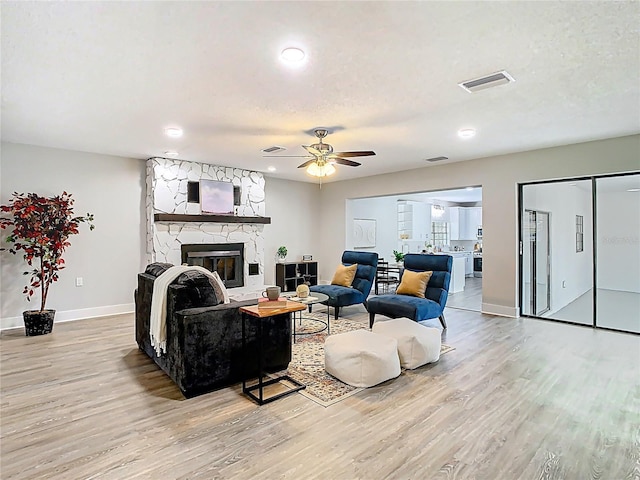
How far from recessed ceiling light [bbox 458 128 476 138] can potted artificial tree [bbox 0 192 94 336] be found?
5457 mm

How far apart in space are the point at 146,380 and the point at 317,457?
1940 millimetres

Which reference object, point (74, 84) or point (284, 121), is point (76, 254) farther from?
point (284, 121)

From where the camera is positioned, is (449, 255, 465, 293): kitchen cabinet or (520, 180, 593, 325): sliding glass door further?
(449, 255, 465, 293): kitchen cabinet

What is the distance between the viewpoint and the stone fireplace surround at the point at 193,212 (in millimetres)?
6125

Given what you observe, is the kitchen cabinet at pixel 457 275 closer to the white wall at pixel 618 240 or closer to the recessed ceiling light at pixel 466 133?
the white wall at pixel 618 240

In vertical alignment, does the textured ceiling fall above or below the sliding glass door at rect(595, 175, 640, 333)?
above

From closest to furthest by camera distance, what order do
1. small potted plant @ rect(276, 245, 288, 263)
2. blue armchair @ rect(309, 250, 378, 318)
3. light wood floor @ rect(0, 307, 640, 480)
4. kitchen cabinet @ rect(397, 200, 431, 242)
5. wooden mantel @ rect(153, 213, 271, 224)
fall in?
light wood floor @ rect(0, 307, 640, 480)
blue armchair @ rect(309, 250, 378, 318)
wooden mantel @ rect(153, 213, 271, 224)
small potted plant @ rect(276, 245, 288, 263)
kitchen cabinet @ rect(397, 200, 431, 242)

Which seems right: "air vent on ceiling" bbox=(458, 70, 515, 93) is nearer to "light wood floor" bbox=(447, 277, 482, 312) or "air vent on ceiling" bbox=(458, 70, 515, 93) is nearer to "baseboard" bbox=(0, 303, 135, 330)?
"light wood floor" bbox=(447, 277, 482, 312)

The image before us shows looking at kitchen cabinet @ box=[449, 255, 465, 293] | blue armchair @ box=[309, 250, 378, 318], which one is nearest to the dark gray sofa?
blue armchair @ box=[309, 250, 378, 318]

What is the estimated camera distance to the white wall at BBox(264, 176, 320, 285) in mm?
8094

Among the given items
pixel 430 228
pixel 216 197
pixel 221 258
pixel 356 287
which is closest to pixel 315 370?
pixel 356 287

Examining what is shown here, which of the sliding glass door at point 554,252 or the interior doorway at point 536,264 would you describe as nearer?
the sliding glass door at point 554,252

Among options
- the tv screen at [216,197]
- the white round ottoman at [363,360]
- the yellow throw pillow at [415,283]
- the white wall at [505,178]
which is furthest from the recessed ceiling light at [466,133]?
the tv screen at [216,197]

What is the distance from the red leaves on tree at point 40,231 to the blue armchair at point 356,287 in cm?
371
